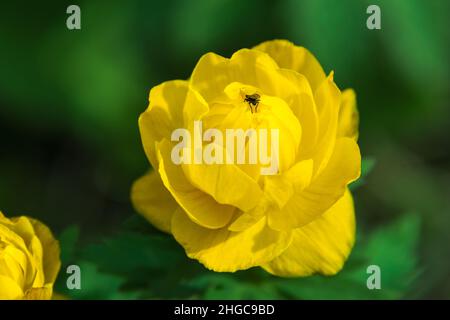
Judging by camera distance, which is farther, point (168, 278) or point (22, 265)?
point (168, 278)

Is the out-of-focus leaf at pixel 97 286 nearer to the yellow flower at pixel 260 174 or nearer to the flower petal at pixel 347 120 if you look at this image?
the yellow flower at pixel 260 174

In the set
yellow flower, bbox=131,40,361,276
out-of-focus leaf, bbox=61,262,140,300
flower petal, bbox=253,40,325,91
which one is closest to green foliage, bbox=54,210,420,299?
out-of-focus leaf, bbox=61,262,140,300

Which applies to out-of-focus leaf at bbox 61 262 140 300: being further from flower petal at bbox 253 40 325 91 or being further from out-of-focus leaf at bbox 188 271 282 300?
flower petal at bbox 253 40 325 91

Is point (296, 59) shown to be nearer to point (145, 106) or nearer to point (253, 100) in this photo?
point (253, 100)

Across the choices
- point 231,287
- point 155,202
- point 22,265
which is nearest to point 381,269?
point 231,287

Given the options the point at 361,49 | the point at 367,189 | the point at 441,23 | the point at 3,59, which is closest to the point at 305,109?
the point at 361,49

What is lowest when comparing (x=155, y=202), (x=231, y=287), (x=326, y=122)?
(x=231, y=287)
